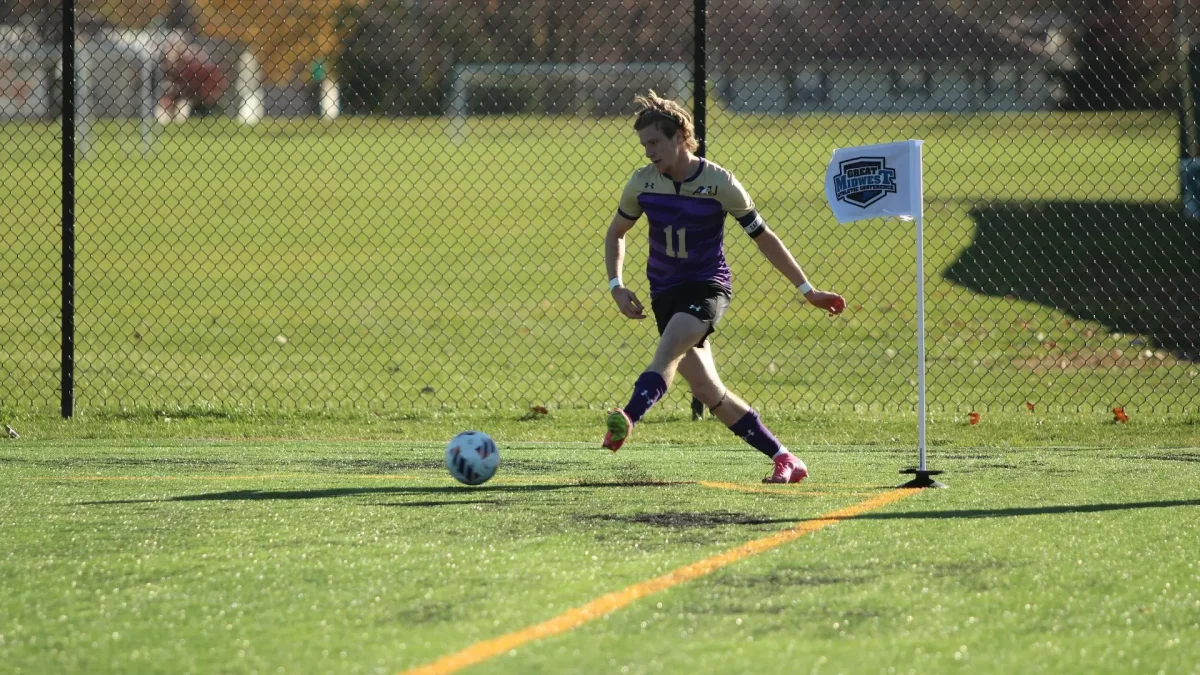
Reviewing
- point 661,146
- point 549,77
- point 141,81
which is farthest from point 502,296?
point 141,81

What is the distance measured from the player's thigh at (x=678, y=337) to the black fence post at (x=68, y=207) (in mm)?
4610

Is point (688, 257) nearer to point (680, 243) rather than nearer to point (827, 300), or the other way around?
point (680, 243)

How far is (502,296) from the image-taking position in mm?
18922

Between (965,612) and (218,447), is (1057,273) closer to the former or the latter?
(218,447)

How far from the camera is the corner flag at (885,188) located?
637 cm

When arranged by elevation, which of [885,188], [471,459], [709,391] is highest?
[885,188]

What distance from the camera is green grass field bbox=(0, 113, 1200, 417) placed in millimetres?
12641

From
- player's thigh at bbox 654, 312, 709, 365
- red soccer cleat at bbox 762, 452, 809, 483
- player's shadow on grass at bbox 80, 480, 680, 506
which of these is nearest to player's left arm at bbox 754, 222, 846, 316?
player's thigh at bbox 654, 312, 709, 365

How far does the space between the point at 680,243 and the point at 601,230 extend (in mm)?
15839

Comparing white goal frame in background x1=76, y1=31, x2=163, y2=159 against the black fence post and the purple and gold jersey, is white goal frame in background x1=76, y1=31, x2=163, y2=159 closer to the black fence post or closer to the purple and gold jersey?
the black fence post

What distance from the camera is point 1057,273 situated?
18.6m

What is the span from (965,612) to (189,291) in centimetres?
1599

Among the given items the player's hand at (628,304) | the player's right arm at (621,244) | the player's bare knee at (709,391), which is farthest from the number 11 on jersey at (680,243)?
the player's bare knee at (709,391)

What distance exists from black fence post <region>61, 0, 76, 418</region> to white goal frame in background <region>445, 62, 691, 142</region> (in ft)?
67.2
